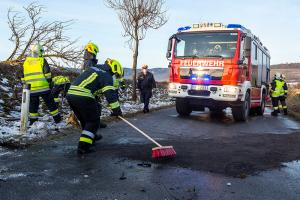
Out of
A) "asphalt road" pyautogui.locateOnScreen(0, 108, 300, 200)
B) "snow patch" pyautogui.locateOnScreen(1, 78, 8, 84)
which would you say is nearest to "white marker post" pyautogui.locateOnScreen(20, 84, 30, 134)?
"asphalt road" pyautogui.locateOnScreen(0, 108, 300, 200)

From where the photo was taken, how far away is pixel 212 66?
1089 centimetres

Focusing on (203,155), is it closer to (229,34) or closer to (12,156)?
(12,156)

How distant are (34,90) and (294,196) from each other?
6.16 meters

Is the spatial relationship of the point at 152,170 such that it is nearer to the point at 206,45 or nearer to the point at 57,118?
the point at 57,118

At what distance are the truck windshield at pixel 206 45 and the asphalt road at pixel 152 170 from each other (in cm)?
380

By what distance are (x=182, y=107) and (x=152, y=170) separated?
25.0ft

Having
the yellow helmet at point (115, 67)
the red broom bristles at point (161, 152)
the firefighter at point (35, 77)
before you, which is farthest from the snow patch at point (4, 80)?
the red broom bristles at point (161, 152)

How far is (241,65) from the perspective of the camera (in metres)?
10.9

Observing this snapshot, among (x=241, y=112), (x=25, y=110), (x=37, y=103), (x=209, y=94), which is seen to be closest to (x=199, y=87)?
(x=209, y=94)

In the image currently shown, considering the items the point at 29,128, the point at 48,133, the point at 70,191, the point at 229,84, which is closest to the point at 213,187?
the point at 70,191

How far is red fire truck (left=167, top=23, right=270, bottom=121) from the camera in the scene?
10.8m

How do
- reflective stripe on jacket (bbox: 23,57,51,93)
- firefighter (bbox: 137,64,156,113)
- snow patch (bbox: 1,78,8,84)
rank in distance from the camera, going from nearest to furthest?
reflective stripe on jacket (bbox: 23,57,51,93)
snow patch (bbox: 1,78,8,84)
firefighter (bbox: 137,64,156,113)

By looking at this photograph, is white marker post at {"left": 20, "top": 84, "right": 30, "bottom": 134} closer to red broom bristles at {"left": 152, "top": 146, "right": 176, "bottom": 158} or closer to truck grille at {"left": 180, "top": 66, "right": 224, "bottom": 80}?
red broom bristles at {"left": 152, "top": 146, "right": 176, "bottom": 158}

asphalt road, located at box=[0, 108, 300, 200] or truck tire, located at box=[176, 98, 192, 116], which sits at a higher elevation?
truck tire, located at box=[176, 98, 192, 116]
